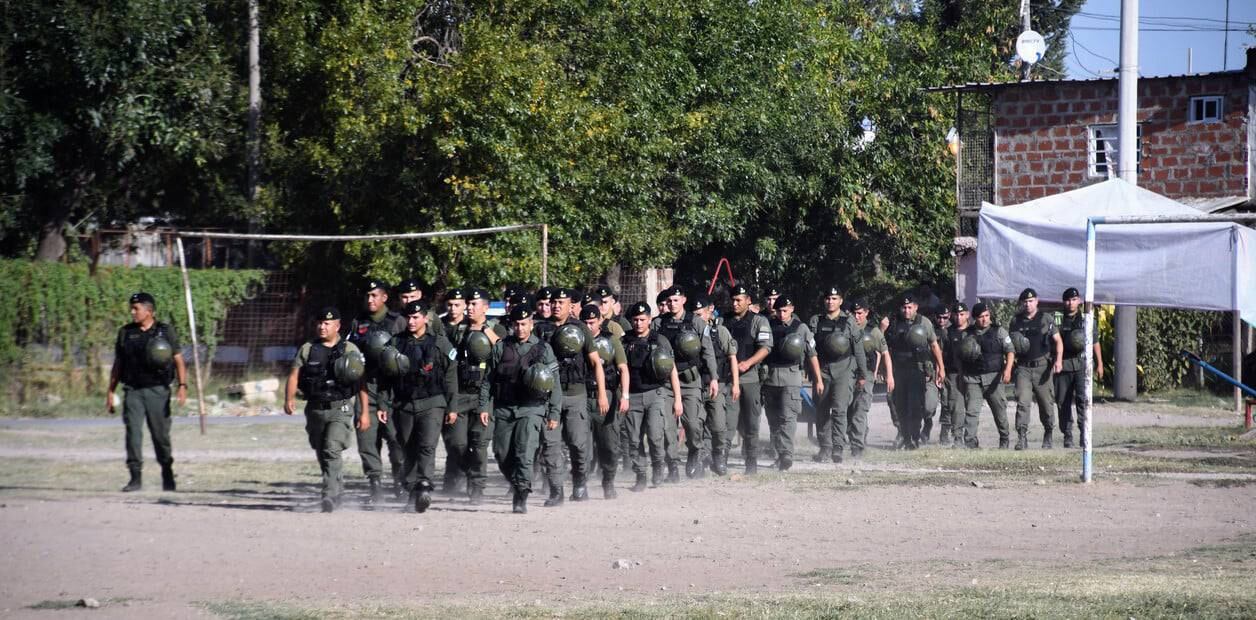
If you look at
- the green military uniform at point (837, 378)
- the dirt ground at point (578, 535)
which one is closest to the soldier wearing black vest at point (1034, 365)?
the dirt ground at point (578, 535)

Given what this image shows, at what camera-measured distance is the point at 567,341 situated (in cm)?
1164

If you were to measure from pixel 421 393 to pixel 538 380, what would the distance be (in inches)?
43.3

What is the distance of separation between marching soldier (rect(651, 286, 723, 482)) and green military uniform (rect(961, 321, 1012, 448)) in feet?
14.0

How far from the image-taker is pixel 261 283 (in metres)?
21.3

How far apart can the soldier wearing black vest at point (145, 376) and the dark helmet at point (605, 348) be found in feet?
12.2

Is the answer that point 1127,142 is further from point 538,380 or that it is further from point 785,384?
point 538,380

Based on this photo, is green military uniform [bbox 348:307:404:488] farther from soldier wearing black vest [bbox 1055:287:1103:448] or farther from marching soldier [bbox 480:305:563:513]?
soldier wearing black vest [bbox 1055:287:1103:448]

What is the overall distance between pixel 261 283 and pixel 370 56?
13.6 ft

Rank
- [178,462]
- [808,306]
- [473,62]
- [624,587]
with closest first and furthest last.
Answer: [624,587] < [178,462] < [473,62] < [808,306]

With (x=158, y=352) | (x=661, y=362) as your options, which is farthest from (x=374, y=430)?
(x=661, y=362)

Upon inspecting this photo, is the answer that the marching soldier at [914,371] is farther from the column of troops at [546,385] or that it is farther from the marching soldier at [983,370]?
the column of troops at [546,385]

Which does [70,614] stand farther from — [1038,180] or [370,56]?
[1038,180]

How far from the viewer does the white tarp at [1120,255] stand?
13906 millimetres

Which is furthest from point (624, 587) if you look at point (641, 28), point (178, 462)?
point (641, 28)
